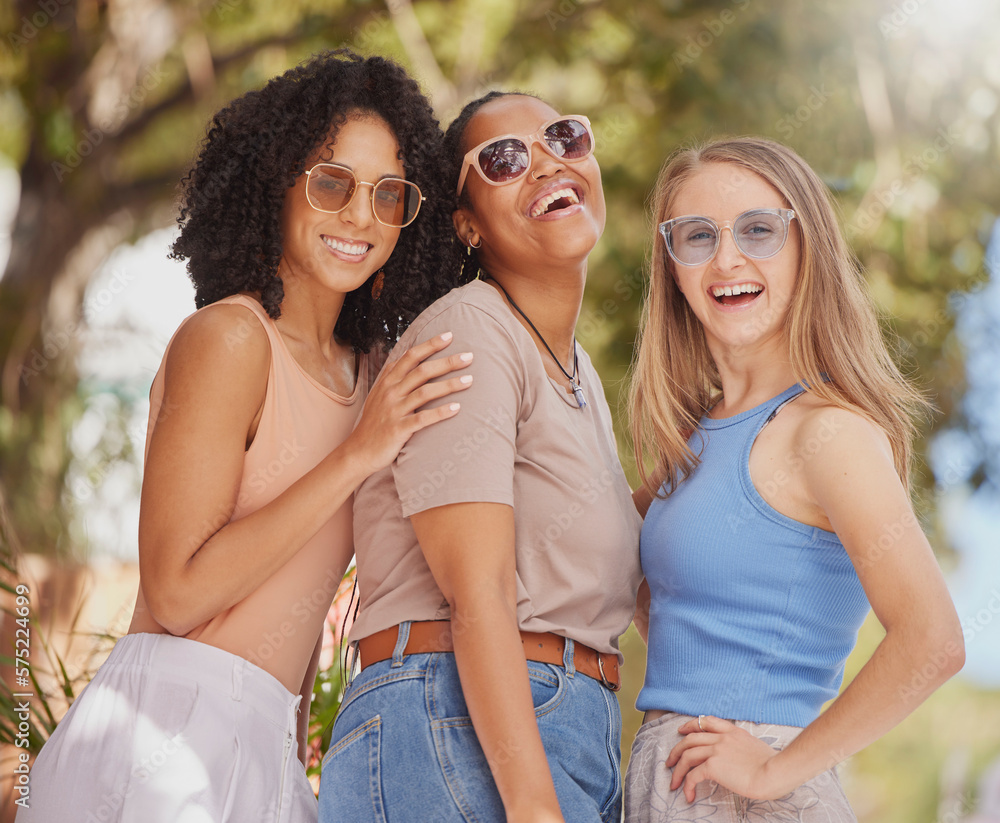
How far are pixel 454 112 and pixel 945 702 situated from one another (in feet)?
19.9

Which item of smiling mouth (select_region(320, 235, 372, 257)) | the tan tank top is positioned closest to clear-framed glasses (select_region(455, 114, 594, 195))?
smiling mouth (select_region(320, 235, 372, 257))

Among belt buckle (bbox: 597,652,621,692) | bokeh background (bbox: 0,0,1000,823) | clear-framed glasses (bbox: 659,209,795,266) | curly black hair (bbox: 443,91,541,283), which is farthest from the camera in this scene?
bokeh background (bbox: 0,0,1000,823)

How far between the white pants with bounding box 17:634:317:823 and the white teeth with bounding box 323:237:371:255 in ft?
3.04

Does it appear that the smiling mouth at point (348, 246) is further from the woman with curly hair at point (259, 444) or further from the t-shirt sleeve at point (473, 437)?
the t-shirt sleeve at point (473, 437)

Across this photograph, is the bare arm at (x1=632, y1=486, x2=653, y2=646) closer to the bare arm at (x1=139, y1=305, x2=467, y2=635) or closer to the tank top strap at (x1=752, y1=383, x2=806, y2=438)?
the tank top strap at (x1=752, y1=383, x2=806, y2=438)

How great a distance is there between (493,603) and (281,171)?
1.18 m

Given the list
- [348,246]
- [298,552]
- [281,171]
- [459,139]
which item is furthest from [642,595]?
[281,171]

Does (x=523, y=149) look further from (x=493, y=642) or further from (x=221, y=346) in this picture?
(x=493, y=642)

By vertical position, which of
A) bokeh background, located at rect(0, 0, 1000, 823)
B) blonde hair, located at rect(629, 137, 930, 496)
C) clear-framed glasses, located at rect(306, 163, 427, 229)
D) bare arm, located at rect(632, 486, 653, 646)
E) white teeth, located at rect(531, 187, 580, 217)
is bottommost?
bare arm, located at rect(632, 486, 653, 646)

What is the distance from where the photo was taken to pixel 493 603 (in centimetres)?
162

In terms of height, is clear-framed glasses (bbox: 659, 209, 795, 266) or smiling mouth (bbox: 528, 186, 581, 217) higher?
smiling mouth (bbox: 528, 186, 581, 217)

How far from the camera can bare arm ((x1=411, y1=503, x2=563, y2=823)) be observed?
1550 mm

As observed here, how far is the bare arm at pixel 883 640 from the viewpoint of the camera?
62.1 inches

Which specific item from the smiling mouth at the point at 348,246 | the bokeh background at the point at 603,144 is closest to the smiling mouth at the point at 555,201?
the smiling mouth at the point at 348,246
